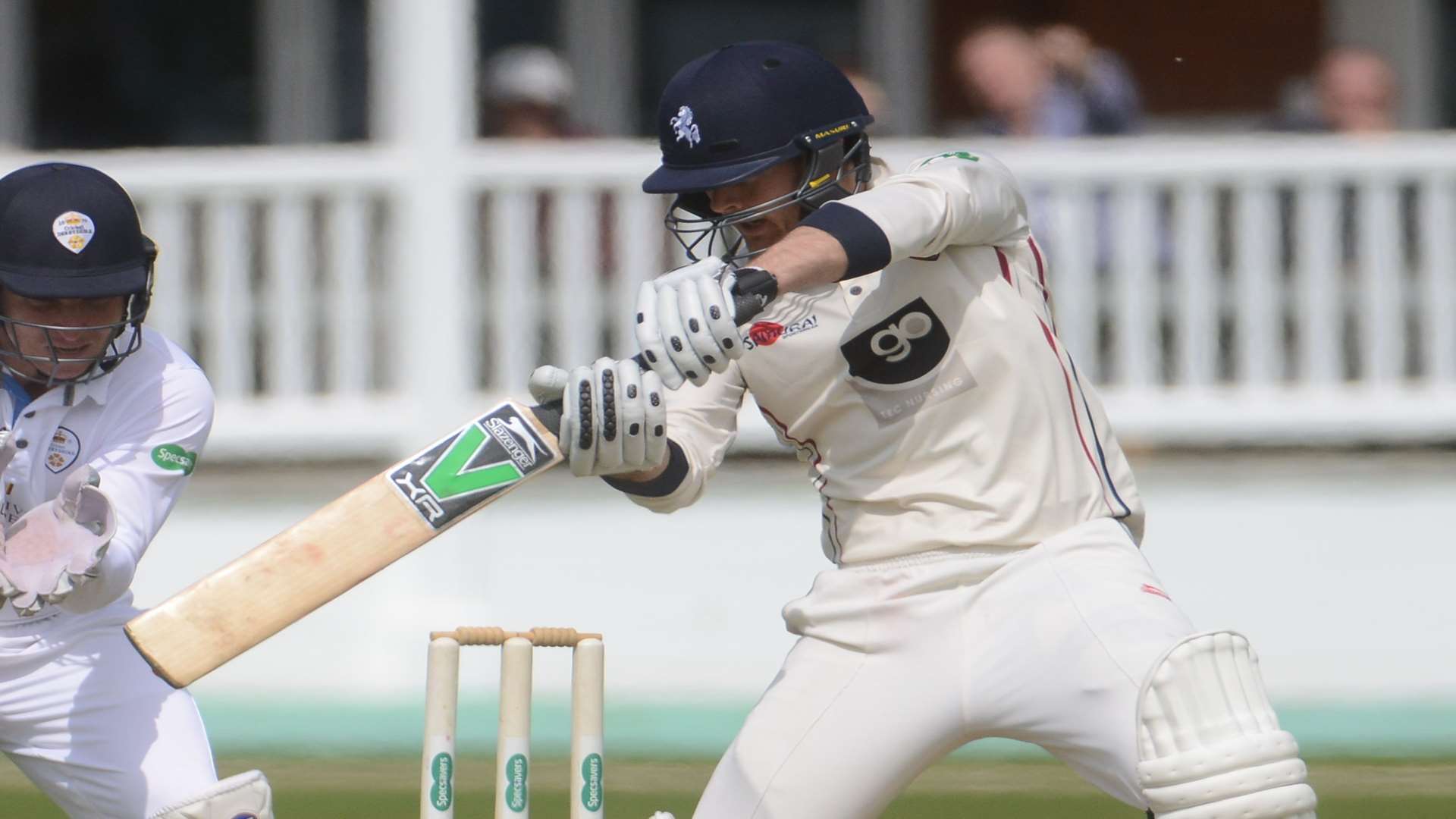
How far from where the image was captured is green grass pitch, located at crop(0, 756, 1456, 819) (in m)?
4.87

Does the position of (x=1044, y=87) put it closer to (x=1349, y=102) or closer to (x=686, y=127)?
(x=1349, y=102)

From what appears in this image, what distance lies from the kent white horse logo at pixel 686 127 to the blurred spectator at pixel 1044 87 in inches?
154

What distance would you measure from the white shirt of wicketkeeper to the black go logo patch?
3.67ft

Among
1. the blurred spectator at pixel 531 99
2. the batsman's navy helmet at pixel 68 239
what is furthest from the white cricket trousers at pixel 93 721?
the blurred spectator at pixel 531 99

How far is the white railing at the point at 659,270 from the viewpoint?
6.77 meters

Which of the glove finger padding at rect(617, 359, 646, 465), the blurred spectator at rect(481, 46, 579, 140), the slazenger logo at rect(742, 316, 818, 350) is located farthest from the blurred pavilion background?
the glove finger padding at rect(617, 359, 646, 465)

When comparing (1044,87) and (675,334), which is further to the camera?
(1044,87)

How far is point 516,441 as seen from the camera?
2.94 metres

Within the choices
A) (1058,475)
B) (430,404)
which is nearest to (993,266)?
(1058,475)

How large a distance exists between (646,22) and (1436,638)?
13.6 feet

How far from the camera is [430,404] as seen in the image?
679 cm

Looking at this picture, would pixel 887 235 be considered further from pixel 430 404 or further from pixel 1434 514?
pixel 1434 514

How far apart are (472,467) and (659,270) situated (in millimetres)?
4031

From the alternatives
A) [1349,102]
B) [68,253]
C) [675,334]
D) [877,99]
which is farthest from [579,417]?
[877,99]
